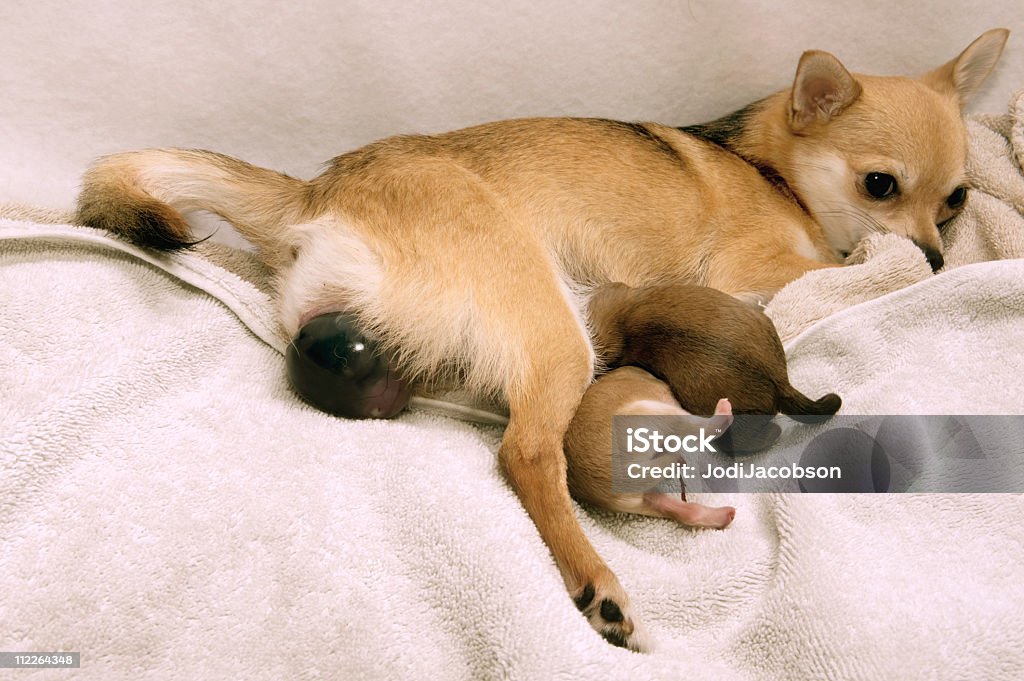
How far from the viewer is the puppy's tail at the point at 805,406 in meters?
1.37

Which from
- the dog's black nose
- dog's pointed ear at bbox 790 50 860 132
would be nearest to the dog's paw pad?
the dog's black nose

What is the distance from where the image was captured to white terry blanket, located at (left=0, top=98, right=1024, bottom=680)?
100 cm

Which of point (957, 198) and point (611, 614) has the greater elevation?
point (957, 198)

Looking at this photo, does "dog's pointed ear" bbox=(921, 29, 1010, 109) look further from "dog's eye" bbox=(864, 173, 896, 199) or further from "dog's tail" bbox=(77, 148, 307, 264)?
"dog's tail" bbox=(77, 148, 307, 264)

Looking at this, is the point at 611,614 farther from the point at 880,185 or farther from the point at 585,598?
the point at 880,185

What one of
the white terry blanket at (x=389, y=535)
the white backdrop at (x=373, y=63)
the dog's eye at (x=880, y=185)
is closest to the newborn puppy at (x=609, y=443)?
the white terry blanket at (x=389, y=535)

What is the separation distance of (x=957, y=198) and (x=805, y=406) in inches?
38.6

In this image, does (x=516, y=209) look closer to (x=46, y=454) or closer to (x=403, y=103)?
(x=403, y=103)

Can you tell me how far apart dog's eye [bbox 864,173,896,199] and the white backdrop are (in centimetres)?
46

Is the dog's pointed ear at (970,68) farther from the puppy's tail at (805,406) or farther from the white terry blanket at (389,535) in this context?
the puppy's tail at (805,406)

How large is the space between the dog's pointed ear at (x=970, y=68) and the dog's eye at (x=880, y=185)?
1.21ft

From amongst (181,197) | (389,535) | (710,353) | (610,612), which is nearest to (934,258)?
(710,353)

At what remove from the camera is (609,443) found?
1.34m

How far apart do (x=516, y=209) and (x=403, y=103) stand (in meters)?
0.62
